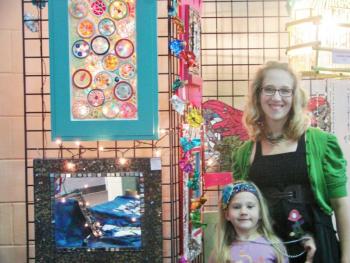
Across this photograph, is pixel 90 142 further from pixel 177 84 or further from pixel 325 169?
pixel 325 169

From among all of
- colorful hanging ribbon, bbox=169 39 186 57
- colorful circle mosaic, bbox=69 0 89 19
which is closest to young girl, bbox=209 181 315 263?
colorful hanging ribbon, bbox=169 39 186 57


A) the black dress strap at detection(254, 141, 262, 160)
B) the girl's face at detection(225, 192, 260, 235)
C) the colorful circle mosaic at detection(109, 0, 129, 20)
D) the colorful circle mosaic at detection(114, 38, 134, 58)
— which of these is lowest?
the girl's face at detection(225, 192, 260, 235)

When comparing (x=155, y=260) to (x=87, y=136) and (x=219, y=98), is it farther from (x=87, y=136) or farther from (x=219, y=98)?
(x=219, y=98)

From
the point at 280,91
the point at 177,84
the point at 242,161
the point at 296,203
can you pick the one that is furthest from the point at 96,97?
the point at 296,203

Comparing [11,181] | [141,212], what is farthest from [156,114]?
[11,181]

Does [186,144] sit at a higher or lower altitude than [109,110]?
lower

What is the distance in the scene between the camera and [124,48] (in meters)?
1.88

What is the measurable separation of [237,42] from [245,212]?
48.6 inches

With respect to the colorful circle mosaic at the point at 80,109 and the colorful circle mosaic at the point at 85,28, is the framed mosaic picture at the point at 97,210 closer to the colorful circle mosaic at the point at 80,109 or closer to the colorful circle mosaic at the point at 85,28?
the colorful circle mosaic at the point at 80,109

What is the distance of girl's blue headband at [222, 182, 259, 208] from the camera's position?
155cm

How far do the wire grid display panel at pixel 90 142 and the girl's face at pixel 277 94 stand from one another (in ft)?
1.83

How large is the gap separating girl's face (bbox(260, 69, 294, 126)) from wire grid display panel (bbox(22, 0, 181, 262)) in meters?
0.56

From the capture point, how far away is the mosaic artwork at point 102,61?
6.17ft

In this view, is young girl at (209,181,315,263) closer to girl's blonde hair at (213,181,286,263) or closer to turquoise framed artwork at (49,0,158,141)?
girl's blonde hair at (213,181,286,263)
